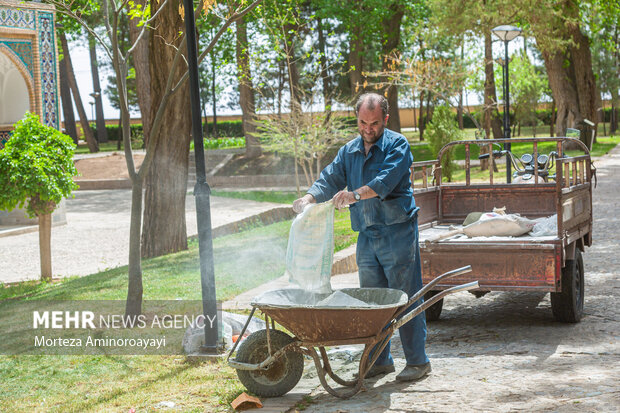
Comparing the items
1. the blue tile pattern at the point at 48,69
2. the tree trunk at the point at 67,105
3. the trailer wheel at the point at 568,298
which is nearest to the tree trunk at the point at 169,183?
the trailer wheel at the point at 568,298

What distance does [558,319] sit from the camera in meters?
6.53

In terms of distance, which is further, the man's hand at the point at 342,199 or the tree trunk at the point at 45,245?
the tree trunk at the point at 45,245

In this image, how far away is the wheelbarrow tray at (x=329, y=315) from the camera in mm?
4512

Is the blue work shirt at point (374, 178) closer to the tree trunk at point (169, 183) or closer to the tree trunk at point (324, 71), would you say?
the tree trunk at point (169, 183)

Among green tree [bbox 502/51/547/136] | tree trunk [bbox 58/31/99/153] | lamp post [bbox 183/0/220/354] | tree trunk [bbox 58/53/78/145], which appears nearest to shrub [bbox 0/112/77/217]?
lamp post [bbox 183/0/220/354]

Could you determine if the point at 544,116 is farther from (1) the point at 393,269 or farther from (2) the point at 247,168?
(1) the point at 393,269

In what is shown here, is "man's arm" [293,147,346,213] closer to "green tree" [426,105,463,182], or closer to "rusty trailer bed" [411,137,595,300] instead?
"rusty trailer bed" [411,137,595,300]

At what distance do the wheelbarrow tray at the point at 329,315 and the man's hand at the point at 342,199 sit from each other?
1.96ft

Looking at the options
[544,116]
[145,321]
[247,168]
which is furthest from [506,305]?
[544,116]

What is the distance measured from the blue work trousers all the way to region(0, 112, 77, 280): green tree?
6.93m

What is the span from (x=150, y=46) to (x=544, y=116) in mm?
49571

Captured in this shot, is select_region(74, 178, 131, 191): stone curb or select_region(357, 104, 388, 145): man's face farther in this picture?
select_region(74, 178, 131, 191): stone curb

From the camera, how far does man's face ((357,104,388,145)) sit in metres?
5.01

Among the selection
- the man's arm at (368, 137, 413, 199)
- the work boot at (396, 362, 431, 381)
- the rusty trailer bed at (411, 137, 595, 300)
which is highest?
the man's arm at (368, 137, 413, 199)
